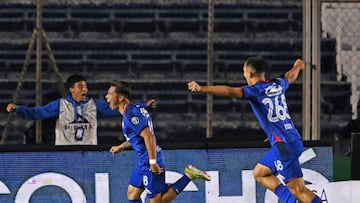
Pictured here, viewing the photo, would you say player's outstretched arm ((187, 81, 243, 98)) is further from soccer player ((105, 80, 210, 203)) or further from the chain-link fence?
the chain-link fence

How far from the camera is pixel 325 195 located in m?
11.8

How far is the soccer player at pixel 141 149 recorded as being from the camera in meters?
10.5

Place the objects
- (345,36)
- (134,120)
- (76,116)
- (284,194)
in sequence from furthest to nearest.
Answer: (345,36) → (76,116) → (284,194) → (134,120)

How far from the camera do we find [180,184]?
11.1 metres

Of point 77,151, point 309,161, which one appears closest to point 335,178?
point 309,161

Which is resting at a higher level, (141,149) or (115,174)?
(141,149)

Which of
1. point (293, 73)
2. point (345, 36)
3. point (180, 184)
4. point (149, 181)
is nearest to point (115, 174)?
point (180, 184)

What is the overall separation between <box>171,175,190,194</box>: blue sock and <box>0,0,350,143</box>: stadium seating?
3.71 metres

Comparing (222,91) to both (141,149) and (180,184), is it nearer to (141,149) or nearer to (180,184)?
(141,149)

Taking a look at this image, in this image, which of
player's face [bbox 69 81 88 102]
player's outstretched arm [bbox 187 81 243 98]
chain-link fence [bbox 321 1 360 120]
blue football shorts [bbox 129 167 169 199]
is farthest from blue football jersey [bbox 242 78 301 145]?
chain-link fence [bbox 321 1 360 120]

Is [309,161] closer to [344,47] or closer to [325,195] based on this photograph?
[325,195]

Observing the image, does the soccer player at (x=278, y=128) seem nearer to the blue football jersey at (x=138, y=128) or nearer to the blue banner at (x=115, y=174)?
the blue football jersey at (x=138, y=128)

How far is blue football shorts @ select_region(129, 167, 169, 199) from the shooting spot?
1077 cm

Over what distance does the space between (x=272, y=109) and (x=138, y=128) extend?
1.34 metres
